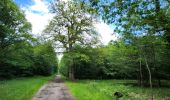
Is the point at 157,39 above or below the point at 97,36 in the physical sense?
below

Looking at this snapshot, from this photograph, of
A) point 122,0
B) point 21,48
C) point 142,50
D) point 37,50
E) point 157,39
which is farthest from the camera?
point 37,50

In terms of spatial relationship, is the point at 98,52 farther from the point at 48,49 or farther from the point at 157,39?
the point at 157,39

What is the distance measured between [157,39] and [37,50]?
103ft

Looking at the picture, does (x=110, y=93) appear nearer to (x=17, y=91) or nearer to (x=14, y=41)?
(x=17, y=91)

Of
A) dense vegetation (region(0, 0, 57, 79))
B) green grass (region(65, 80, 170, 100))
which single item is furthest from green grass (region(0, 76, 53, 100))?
dense vegetation (region(0, 0, 57, 79))

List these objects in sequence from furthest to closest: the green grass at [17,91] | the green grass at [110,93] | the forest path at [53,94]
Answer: the green grass at [110,93] → the forest path at [53,94] → the green grass at [17,91]

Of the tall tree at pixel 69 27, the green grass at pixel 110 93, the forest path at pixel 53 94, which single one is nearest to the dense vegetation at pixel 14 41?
the tall tree at pixel 69 27

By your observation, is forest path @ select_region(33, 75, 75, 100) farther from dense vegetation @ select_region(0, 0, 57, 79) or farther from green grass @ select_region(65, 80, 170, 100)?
dense vegetation @ select_region(0, 0, 57, 79)

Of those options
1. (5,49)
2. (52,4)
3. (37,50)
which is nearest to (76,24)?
(52,4)

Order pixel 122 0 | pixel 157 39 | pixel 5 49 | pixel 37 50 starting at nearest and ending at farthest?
1. pixel 122 0
2. pixel 157 39
3. pixel 5 49
4. pixel 37 50

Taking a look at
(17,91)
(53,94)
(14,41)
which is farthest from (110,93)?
(14,41)

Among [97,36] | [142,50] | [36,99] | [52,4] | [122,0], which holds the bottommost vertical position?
[36,99]

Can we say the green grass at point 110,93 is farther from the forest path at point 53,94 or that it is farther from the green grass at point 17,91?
the green grass at point 17,91

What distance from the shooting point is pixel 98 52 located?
4203cm
